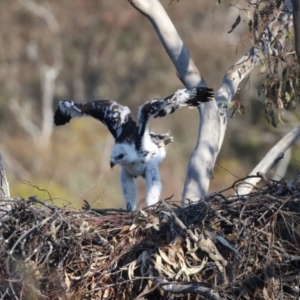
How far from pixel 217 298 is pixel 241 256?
52 cm

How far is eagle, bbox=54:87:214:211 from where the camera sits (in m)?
8.73

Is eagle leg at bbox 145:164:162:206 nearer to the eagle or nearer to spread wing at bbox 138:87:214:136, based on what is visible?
the eagle

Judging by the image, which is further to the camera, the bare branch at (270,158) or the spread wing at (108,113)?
the spread wing at (108,113)

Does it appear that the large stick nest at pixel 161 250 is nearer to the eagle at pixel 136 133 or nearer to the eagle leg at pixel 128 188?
the eagle at pixel 136 133

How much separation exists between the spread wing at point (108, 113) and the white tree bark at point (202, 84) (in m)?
0.92

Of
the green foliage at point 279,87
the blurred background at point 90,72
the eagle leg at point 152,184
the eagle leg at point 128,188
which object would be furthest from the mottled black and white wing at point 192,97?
the blurred background at point 90,72

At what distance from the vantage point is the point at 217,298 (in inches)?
244

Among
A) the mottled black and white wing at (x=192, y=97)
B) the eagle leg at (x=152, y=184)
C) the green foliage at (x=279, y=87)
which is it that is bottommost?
the eagle leg at (x=152, y=184)

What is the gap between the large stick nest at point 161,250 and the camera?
6609 millimetres

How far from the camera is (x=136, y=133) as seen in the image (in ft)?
31.1

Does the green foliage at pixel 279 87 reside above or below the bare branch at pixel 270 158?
above

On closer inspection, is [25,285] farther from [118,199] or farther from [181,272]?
[118,199]

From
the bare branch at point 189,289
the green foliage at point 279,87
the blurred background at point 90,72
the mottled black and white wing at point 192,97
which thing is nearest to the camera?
the bare branch at point 189,289

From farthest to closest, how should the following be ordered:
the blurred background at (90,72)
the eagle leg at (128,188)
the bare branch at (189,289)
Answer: the blurred background at (90,72) → the eagle leg at (128,188) → the bare branch at (189,289)
